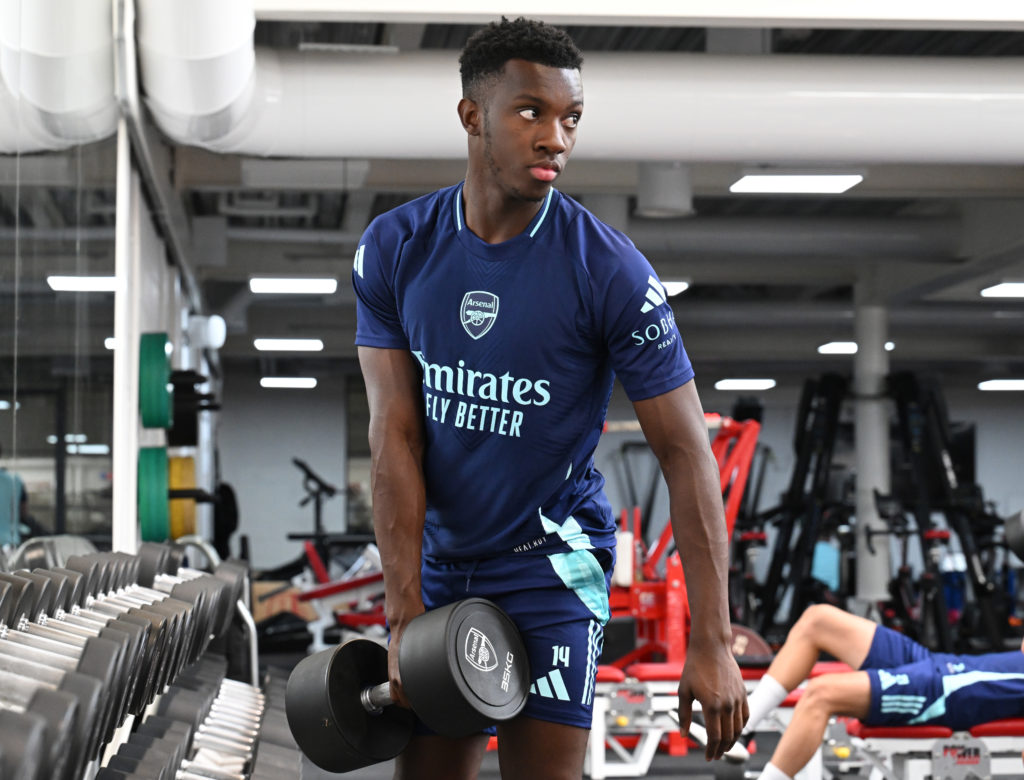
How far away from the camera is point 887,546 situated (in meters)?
9.14

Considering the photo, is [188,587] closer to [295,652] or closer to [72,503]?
[72,503]

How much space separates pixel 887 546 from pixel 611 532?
7965mm

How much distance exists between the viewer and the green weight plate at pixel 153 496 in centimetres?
427

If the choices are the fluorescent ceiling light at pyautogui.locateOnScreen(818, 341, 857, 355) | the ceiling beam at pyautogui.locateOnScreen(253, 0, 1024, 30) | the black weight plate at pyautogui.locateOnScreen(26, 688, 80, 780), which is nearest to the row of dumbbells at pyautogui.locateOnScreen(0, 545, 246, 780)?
the black weight plate at pyautogui.locateOnScreen(26, 688, 80, 780)

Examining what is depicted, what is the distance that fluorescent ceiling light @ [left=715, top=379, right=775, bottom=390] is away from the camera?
14.5 metres

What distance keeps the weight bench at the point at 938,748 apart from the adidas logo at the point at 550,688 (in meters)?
2.42

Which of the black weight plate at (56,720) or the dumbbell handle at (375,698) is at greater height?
the black weight plate at (56,720)

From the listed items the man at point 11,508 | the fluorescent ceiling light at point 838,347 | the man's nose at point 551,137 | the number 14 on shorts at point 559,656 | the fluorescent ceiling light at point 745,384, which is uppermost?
the fluorescent ceiling light at point 838,347

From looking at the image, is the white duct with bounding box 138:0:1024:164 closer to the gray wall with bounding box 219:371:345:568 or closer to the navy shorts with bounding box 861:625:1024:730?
the navy shorts with bounding box 861:625:1024:730

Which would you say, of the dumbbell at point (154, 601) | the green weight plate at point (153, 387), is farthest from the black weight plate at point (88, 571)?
the green weight plate at point (153, 387)

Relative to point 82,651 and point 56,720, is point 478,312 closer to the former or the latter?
point 82,651

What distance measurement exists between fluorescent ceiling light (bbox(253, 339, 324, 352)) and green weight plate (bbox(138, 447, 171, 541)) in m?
7.93

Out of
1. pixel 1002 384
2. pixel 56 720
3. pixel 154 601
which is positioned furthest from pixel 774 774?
pixel 1002 384

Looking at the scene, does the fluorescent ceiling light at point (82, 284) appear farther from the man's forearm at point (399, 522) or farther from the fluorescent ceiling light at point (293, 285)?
the fluorescent ceiling light at point (293, 285)
